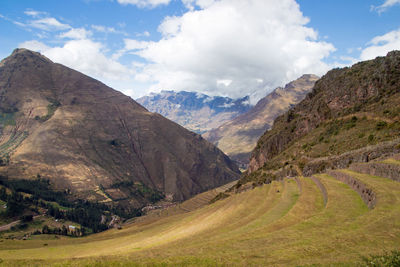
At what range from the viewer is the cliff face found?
54.7 metres

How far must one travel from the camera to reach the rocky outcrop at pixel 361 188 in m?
24.9

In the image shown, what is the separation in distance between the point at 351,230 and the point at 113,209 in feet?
639

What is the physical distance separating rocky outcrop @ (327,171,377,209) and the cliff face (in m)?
14.6

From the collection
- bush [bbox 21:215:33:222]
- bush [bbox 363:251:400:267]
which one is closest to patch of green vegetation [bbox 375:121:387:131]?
bush [bbox 363:251:400:267]

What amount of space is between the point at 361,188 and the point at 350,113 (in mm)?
49888

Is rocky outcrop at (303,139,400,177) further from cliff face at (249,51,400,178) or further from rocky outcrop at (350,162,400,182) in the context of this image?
rocky outcrop at (350,162,400,182)

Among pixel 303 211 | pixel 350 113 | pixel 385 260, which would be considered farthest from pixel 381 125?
pixel 385 260

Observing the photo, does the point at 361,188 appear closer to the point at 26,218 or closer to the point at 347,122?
the point at 347,122

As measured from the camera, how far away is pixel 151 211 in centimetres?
19862

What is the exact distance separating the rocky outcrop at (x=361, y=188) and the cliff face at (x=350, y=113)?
576 inches

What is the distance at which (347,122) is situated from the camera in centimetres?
6850

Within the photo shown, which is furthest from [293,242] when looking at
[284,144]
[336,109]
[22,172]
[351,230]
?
[22,172]

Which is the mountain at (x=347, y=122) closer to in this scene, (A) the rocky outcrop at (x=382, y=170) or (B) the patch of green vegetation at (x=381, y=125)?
(B) the patch of green vegetation at (x=381, y=125)

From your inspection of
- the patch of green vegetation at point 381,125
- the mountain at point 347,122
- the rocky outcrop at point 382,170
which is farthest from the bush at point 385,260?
the patch of green vegetation at point 381,125
